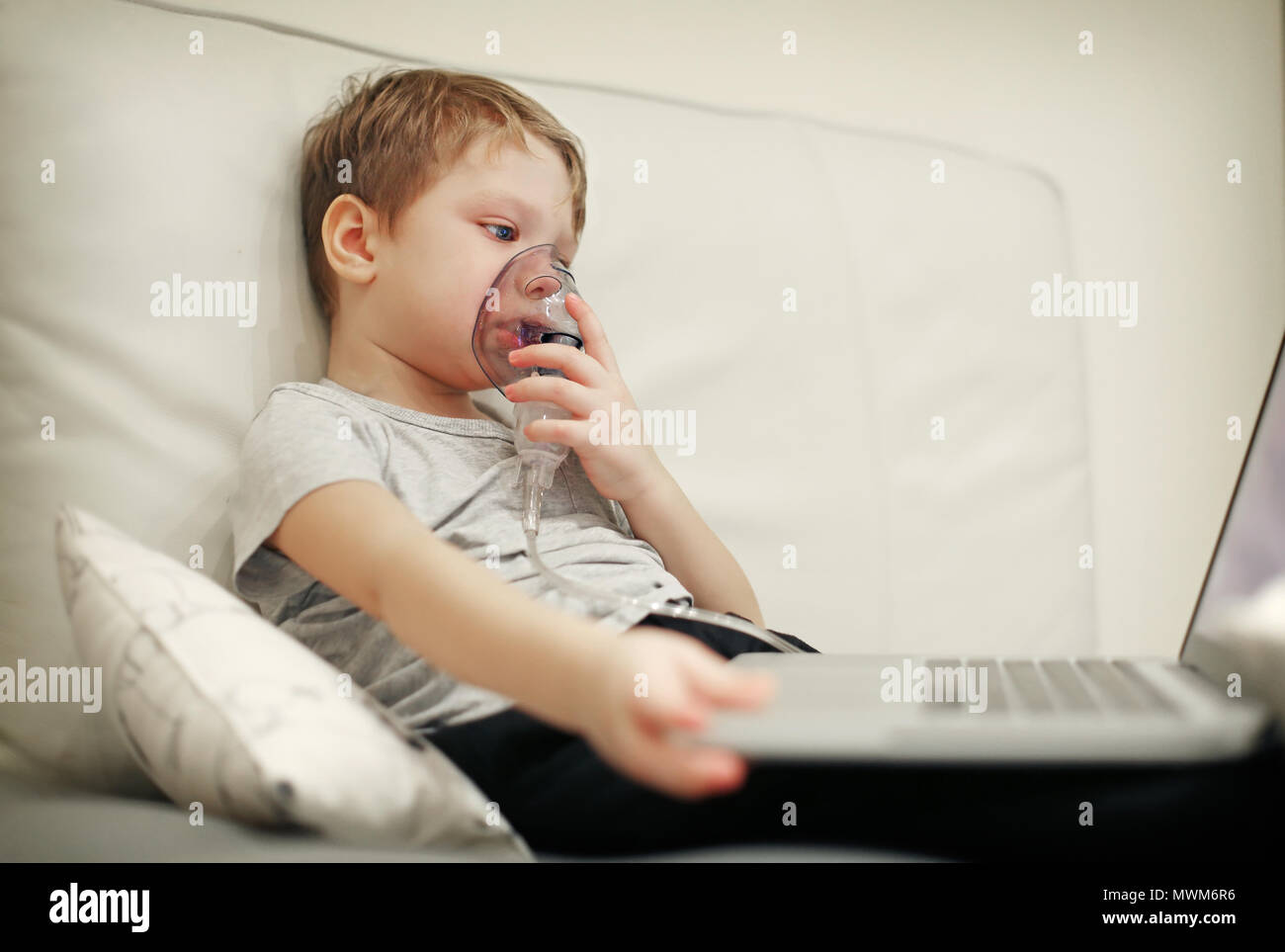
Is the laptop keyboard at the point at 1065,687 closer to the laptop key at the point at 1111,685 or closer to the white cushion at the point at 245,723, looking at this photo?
the laptop key at the point at 1111,685

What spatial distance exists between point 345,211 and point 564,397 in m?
0.31

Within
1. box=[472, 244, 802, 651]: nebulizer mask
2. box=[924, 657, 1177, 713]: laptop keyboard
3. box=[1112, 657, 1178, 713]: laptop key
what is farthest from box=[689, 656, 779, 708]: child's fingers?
box=[472, 244, 802, 651]: nebulizer mask

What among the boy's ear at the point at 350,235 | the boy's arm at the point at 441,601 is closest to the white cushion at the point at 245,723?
the boy's arm at the point at 441,601

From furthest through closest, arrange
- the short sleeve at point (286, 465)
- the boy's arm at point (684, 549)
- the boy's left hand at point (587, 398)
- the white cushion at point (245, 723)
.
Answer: the boy's arm at point (684, 549) < the boy's left hand at point (587, 398) < the short sleeve at point (286, 465) < the white cushion at point (245, 723)

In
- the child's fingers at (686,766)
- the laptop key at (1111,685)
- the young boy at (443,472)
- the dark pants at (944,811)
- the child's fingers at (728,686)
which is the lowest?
the dark pants at (944,811)

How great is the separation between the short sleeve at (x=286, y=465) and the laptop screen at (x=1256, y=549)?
0.69 meters

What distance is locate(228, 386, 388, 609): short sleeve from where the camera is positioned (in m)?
0.69

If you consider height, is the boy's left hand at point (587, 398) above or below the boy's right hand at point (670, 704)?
above

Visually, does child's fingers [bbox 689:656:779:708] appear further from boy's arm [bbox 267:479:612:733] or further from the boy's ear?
the boy's ear

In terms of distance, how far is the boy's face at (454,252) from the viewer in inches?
35.4

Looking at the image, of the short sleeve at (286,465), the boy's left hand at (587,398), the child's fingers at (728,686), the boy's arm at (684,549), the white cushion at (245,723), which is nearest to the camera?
the child's fingers at (728,686)

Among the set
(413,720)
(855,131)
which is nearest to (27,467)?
(413,720)

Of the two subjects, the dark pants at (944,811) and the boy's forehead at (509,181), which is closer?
the dark pants at (944,811)

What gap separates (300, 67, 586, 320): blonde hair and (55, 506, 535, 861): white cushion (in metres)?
0.44
